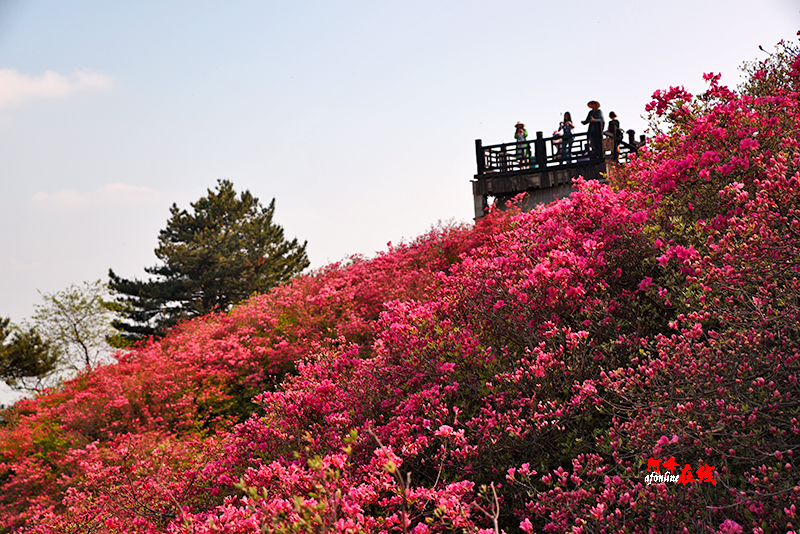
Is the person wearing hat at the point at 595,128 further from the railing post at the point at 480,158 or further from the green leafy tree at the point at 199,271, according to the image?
the green leafy tree at the point at 199,271

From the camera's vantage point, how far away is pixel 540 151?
54.4 feet

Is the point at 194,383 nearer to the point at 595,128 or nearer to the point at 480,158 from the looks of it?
the point at 480,158

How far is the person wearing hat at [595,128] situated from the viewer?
52.4ft

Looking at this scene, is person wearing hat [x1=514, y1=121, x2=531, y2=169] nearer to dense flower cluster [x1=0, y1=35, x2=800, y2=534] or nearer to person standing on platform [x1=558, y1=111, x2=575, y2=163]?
person standing on platform [x1=558, y1=111, x2=575, y2=163]

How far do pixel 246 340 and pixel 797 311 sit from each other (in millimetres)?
10687

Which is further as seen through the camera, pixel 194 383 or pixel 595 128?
pixel 595 128

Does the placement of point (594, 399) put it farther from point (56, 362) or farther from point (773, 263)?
point (56, 362)

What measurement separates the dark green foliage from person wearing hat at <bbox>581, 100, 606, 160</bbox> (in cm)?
2651

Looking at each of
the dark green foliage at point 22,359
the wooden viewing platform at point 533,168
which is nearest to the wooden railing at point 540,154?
the wooden viewing platform at point 533,168

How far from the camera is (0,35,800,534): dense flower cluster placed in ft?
11.0

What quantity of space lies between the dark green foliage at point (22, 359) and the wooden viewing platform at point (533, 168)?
74.8ft

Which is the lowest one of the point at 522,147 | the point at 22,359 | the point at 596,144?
the point at 22,359

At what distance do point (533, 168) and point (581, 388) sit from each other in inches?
A: 529

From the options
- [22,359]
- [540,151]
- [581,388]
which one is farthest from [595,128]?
[22,359]
